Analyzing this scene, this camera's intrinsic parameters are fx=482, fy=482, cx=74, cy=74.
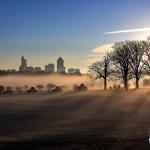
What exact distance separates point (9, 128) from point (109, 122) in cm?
1036

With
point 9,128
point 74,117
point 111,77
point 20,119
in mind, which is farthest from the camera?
point 111,77

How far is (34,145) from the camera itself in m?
30.3

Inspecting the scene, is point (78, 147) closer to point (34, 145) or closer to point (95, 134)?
point (34, 145)

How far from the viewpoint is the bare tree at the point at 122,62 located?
11956 cm

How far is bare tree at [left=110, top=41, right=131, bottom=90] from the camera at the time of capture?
392 feet

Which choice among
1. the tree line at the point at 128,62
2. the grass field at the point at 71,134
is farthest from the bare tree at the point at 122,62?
the grass field at the point at 71,134

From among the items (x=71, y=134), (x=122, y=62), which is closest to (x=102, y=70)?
(x=122, y=62)

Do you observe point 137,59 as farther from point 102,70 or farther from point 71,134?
point 71,134

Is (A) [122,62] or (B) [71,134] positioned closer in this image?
(B) [71,134]

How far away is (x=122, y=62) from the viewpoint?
120250mm

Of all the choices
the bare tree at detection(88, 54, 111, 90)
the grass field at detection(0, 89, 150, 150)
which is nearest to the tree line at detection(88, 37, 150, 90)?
the bare tree at detection(88, 54, 111, 90)

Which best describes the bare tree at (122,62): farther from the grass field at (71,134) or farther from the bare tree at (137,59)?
the grass field at (71,134)

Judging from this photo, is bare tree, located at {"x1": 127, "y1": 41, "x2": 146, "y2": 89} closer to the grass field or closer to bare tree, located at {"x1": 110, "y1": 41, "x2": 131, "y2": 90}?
bare tree, located at {"x1": 110, "y1": 41, "x2": 131, "y2": 90}

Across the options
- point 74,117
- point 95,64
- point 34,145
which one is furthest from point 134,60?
point 34,145
